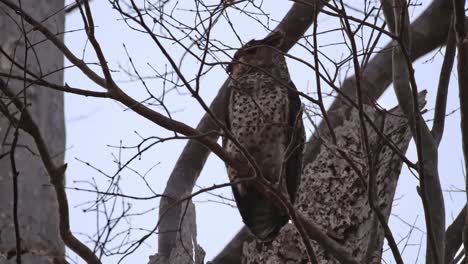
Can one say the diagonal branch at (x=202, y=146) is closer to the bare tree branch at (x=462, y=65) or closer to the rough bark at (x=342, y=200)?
the rough bark at (x=342, y=200)

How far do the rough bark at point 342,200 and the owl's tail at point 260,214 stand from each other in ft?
0.36

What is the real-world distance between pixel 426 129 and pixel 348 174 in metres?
1.56

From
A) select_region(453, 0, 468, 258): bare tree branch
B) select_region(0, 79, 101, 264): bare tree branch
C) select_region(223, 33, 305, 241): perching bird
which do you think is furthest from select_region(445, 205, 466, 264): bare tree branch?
select_region(0, 79, 101, 264): bare tree branch

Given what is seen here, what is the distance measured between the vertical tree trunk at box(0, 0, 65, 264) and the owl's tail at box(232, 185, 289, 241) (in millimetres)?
1373

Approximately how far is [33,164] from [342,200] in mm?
1982

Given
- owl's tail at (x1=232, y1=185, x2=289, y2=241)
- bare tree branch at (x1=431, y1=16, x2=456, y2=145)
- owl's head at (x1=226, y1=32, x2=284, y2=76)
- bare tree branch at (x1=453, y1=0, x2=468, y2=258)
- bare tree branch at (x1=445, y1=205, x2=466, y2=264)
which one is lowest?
bare tree branch at (x1=445, y1=205, x2=466, y2=264)

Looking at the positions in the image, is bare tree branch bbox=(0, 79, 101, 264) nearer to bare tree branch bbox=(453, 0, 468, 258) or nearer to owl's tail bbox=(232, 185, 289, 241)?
bare tree branch bbox=(453, 0, 468, 258)

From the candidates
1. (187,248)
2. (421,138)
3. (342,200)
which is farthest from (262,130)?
(421,138)

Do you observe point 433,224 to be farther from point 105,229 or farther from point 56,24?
point 56,24

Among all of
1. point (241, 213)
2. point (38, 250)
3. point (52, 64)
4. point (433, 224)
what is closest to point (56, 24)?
point (52, 64)

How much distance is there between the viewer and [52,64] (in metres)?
4.23

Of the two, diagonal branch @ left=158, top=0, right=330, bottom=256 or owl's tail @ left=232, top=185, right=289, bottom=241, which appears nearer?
owl's tail @ left=232, top=185, right=289, bottom=241

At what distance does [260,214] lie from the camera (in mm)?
4914

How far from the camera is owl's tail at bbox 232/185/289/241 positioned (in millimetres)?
4746
